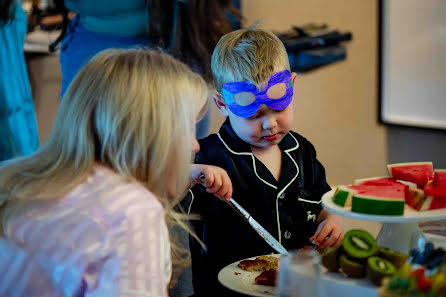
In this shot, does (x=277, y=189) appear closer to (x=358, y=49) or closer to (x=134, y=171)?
(x=134, y=171)

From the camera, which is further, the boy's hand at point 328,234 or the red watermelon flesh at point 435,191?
the boy's hand at point 328,234

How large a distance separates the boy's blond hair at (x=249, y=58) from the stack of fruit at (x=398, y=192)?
375 millimetres

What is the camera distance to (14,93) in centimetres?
240

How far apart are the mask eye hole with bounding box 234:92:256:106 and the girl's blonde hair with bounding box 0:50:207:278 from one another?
0.92 feet

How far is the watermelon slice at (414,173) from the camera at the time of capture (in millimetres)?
1286

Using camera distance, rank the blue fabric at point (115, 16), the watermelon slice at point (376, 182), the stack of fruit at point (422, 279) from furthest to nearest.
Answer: the blue fabric at point (115, 16) < the watermelon slice at point (376, 182) < the stack of fruit at point (422, 279)

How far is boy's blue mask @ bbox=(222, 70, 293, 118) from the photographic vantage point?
146cm

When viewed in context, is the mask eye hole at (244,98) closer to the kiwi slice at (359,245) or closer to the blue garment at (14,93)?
the kiwi slice at (359,245)

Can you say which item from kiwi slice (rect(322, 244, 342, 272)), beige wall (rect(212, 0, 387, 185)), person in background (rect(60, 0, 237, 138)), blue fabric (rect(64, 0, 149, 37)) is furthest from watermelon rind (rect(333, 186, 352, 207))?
beige wall (rect(212, 0, 387, 185))

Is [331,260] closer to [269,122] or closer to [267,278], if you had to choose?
[267,278]

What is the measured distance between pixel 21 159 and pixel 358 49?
2.80 metres

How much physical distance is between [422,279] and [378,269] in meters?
0.15

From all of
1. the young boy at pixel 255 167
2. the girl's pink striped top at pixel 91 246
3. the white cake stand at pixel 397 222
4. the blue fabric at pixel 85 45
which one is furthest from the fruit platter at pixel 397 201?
the blue fabric at pixel 85 45

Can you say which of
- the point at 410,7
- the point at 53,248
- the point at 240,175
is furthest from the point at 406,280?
the point at 410,7
